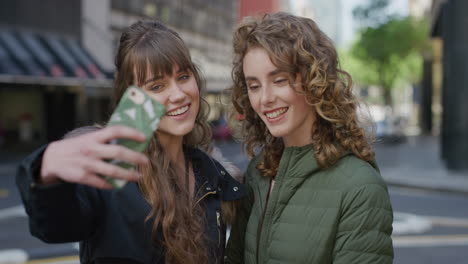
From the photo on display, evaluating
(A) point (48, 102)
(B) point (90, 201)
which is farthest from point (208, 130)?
(A) point (48, 102)

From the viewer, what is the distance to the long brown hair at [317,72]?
227 cm

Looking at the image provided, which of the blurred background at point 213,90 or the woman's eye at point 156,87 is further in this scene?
the blurred background at point 213,90

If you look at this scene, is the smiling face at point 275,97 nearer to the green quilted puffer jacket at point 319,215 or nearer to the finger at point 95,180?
the green quilted puffer jacket at point 319,215

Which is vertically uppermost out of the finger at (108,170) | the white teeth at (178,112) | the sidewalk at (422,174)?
the white teeth at (178,112)

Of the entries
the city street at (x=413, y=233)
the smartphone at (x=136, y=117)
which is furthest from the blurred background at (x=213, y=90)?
the smartphone at (x=136, y=117)

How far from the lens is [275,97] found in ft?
7.58

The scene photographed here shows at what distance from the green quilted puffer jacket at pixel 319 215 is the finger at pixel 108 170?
1.03 metres

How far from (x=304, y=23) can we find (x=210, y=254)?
3.54 feet

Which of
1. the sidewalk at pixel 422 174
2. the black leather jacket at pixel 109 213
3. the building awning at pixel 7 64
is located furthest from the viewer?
the building awning at pixel 7 64

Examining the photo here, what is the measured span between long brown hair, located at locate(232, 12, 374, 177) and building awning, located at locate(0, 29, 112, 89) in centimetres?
1980

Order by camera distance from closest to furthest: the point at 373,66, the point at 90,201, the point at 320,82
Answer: the point at 90,201, the point at 320,82, the point at 373,66

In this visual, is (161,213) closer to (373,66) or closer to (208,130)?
(208,130)

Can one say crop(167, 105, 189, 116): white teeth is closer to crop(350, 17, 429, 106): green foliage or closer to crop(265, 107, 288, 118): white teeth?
crop(265, 107, 288, 118): white teeth

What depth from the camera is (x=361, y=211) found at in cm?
207
